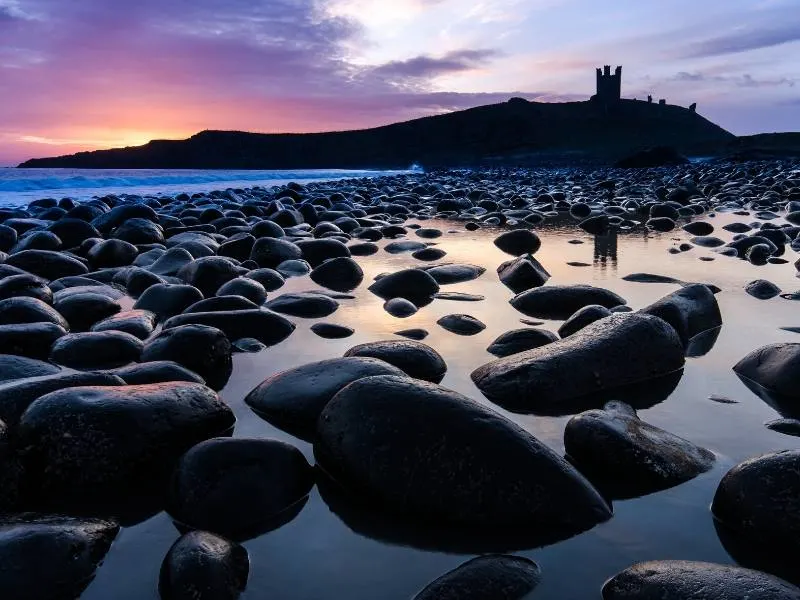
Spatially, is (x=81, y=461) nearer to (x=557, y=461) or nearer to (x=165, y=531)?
(x=165, y=531)

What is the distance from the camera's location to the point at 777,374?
246cm

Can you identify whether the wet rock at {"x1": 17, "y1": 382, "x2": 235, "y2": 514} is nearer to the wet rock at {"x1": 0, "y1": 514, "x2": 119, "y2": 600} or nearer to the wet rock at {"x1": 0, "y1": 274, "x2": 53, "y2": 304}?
the wet rock at {"x1": 0, "y1": 514, "x2": 119, "y2": 600}

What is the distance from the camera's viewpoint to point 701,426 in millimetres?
2162

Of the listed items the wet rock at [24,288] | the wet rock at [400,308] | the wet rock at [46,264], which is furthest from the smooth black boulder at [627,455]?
the wet rock at [46,264]

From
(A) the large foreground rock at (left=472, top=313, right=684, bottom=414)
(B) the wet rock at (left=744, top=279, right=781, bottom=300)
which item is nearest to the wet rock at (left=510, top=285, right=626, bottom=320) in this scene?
(A) the large foreground rock at (left=472, top=313, right=684, bottom=414)

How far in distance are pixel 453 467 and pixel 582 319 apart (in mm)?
1714

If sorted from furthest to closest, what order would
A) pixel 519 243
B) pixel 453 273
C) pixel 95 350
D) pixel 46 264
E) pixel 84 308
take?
1. pixel 519 243
2. pixel 46 264
3. pixel 453 273
4. pixel 84 308
5. pixel 95 350

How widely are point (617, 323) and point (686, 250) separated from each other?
12.3 feet

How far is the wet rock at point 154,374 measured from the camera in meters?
2.28

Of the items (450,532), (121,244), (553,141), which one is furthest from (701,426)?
(553,141)

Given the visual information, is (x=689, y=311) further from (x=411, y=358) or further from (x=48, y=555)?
(x=48, y=555)

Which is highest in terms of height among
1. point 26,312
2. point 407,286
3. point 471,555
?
point 26,312

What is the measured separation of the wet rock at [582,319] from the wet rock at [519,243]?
9.91 ft

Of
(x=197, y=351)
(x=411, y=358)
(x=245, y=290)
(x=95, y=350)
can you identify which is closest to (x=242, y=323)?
(x=197, y=351)
